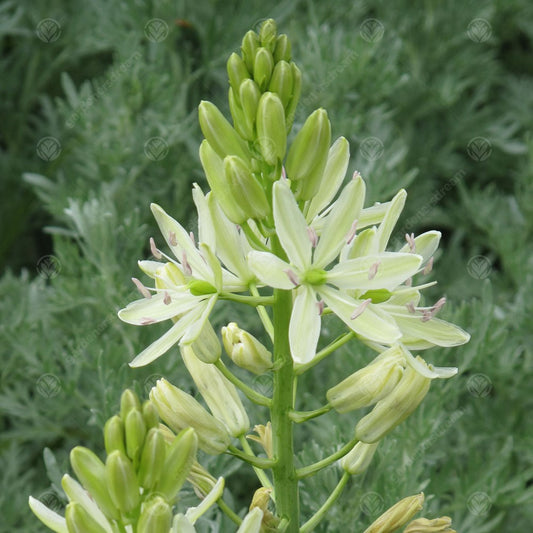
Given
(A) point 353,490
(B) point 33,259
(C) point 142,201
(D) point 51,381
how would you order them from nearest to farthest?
(A) point 353,490 < (D) point 51,381 < (C) point 142,201 < (B) point 33,259

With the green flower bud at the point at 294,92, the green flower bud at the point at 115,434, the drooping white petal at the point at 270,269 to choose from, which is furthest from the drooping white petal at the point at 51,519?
the green flower bud at the point at 294,92

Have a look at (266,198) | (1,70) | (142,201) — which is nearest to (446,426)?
(266,198)

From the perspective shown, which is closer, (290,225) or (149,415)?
(149,415)

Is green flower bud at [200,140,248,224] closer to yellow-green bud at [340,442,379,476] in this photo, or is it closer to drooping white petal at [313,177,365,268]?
drooping white petal at [313,177,365,268]

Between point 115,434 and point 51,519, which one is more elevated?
point 115,434

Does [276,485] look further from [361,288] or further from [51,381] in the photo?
[51,381]

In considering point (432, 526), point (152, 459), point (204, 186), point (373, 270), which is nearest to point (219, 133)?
point (373, 270)

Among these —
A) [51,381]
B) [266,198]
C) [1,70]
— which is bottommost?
[51,381]

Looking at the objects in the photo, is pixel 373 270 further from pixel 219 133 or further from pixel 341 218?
pixel 219 133
